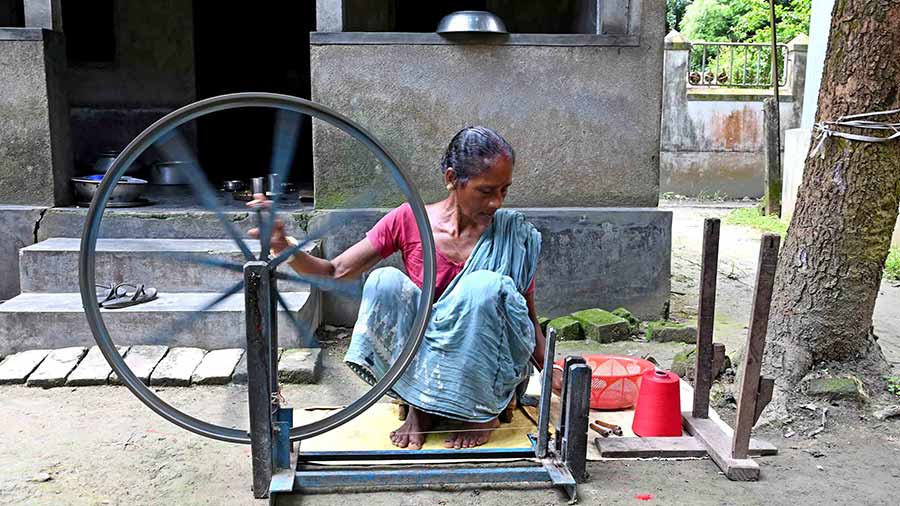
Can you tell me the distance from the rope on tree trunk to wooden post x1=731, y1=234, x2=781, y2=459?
0.99 metres

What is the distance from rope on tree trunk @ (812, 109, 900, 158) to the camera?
2980mm

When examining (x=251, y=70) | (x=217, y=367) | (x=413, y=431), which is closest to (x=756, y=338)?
(x=413, y=431)

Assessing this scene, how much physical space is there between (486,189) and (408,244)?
1.29ft

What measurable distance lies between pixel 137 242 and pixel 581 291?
2.56m

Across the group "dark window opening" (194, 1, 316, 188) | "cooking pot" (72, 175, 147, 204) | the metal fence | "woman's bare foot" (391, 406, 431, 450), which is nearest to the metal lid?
"cooking pot" (72, 175, 147, 204)

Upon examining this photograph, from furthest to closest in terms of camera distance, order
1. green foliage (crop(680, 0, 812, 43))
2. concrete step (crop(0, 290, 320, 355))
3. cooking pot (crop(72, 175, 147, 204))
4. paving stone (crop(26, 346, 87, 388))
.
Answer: green foliage (crop(680, 0, 812, 43)) < cooking pot (crop(72, 175, 147, 204)) < concrete step (crop(0, 290, 320, 355)) < paving stone (crop(26, 346, 87, 388))

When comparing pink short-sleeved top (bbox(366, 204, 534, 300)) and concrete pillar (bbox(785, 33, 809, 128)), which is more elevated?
concrete pillar (bbox(785, 33, 809, 128))

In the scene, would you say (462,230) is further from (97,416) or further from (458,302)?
(97,416)

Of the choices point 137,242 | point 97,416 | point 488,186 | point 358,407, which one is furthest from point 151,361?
point 488,186

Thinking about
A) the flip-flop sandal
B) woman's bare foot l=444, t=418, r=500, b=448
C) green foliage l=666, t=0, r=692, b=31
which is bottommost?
woman's bare foot l=444, t=418, r=500, b=448

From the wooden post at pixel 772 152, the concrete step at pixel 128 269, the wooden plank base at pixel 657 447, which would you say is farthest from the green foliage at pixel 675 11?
the wooden plank base at pixel 657 447

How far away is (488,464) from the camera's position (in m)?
2.43

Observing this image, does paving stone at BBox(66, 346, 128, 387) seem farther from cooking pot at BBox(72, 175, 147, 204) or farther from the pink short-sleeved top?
the pink short-sleeved top

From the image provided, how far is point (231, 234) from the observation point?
87.1 inches
